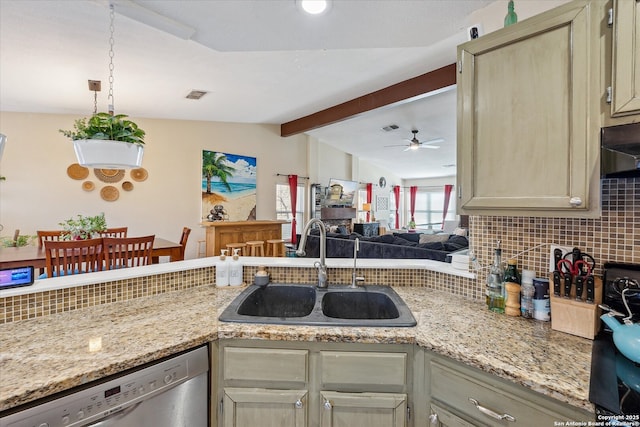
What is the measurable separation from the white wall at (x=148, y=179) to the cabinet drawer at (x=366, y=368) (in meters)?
4.53

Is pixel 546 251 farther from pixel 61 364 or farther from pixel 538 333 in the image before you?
pixel 61 364

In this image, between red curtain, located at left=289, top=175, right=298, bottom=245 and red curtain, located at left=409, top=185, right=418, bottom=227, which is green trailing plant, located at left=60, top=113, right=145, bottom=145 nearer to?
red curtain, located at left=289, top=175, right=298, bottom=245

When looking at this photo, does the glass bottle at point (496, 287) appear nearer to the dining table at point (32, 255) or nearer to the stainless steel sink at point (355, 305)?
the stainless steel sink at point (355, 305)

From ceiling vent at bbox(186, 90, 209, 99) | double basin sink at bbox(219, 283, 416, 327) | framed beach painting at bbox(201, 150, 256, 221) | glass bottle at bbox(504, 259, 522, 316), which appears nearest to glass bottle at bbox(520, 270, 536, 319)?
glass bottle at bbox(504, 259, 522, 316)

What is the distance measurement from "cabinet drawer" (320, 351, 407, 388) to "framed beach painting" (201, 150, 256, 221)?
14.9 ft

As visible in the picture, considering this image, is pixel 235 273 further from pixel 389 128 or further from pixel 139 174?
pixel 389 128

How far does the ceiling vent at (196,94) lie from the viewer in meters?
3.69

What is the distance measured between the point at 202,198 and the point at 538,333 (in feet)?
16.4

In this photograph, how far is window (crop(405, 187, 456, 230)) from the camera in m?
11.0

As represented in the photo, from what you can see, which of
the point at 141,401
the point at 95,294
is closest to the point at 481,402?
the point at 141,401

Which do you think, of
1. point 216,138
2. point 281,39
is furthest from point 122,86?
point 281,39

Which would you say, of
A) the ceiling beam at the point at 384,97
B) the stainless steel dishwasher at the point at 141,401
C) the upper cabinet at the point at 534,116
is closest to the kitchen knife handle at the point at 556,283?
the upper cabinet at the point at 534,116

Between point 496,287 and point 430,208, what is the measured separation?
1047 centimetres

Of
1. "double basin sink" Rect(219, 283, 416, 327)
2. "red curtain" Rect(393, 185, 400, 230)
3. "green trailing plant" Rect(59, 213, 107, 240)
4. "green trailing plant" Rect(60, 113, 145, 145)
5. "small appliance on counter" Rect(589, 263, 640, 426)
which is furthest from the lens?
"red curtain" Rect(393, 185, 400, 230)
